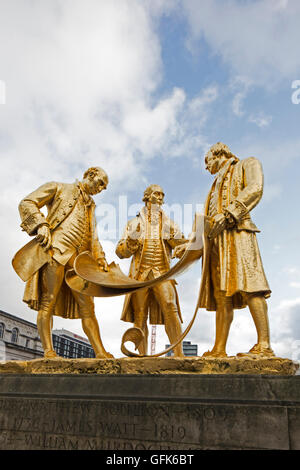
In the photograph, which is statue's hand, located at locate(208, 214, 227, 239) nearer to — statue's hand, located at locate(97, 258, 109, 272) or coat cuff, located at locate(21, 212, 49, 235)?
statue's hand, located at locate(97, 258, 109, 272)

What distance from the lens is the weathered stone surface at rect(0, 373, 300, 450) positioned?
3.73 m

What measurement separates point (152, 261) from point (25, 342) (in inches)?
1221

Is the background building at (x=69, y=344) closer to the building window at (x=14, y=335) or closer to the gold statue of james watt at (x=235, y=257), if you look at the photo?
the building window at (x=14, y=335)

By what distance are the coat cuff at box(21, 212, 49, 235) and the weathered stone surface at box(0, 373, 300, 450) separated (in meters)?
2.49

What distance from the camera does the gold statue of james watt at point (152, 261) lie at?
6766 mm

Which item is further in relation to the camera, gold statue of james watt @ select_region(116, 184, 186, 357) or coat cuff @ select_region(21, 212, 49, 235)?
gold statue of james watt @ select_region(116, 184, 186, 357)

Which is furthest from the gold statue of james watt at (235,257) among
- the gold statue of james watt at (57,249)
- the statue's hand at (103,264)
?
the gold statue of james watt at (57,249)

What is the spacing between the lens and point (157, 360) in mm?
4773

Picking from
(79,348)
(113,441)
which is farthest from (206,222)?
(79,348)

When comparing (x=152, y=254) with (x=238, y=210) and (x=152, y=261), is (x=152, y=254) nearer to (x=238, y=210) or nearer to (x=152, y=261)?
(x=152, y=261)

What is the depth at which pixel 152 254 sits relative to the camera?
7277 mm

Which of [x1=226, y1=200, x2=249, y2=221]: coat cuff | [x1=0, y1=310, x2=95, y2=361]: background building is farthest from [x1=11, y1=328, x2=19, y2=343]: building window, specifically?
[x1=226, y1=200, x2=249, y2=221]: coat cuff

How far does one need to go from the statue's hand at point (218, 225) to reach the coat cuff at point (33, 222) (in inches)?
110

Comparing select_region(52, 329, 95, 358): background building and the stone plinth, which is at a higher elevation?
select_region(52, 329, 95, 358): background building
